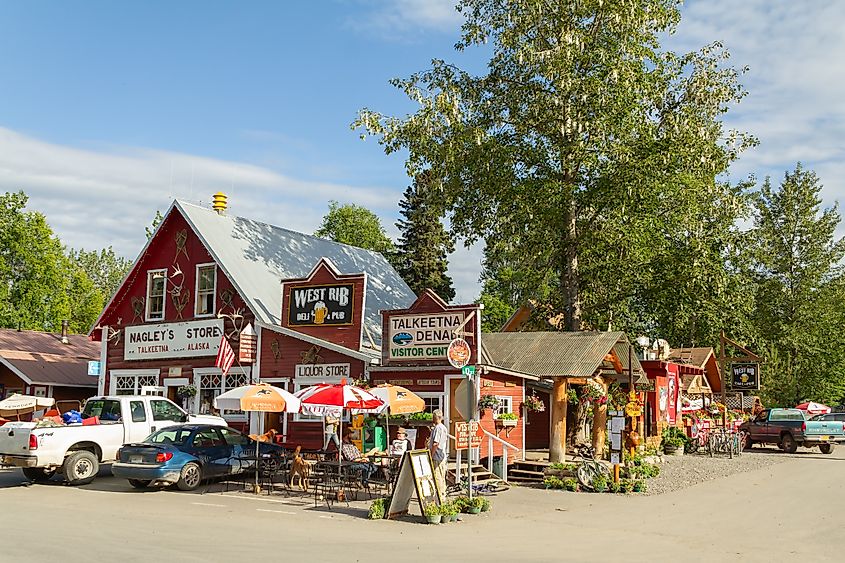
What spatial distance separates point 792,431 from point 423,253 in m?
27.5

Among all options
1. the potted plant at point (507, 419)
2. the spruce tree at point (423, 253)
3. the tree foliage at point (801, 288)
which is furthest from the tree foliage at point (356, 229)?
the potted plant at point (507, 419)

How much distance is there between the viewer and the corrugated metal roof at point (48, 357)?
34062 millimetres

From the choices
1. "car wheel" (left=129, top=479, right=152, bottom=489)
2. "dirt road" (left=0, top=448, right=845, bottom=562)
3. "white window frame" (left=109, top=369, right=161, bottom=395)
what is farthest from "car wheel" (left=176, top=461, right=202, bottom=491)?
"white window frame" (left=109, top=369, right=161, bottom=395)

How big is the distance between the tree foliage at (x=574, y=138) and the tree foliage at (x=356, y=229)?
120 ft

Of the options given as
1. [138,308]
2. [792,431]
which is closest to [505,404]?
[138,308]

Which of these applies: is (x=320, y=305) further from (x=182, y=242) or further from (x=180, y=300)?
(x=182, y=242)

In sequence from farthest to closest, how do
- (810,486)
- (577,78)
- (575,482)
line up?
1. (577,78)
2. (810,486)
3. (575,482)

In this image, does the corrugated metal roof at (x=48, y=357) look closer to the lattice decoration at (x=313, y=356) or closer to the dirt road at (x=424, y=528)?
the lattice decoration at (x=313, y=356)

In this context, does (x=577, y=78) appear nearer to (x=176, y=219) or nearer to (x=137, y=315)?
(x=176, y=219)

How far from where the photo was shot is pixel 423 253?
186 ft

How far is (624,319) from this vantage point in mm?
35781

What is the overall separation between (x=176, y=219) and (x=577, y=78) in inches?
574

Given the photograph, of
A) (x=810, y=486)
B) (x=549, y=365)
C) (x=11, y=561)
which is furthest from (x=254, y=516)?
(x=810, y=486)

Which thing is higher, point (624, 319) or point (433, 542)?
point (624, 319)
